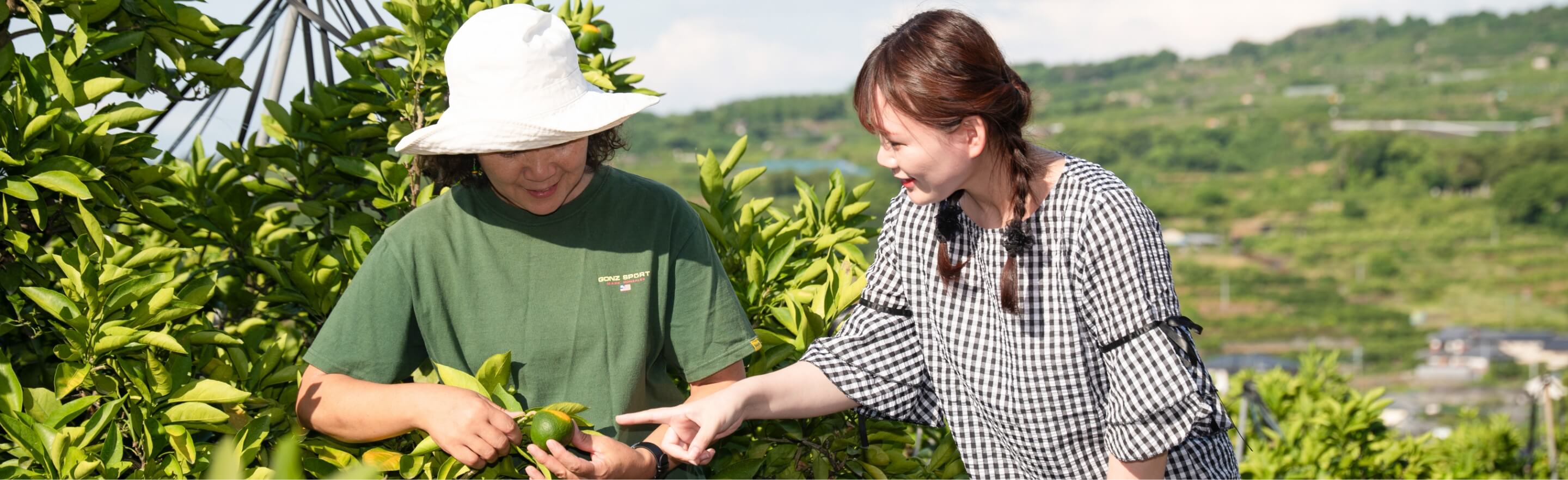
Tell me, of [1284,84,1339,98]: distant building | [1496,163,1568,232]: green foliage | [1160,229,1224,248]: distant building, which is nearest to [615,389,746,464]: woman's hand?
[1160,229,1224,248]: distant building

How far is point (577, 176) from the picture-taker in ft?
6.98

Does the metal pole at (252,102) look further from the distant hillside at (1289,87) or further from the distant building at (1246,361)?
the distant hillside at (1289,87)

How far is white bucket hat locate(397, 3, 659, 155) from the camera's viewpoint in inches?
78.0

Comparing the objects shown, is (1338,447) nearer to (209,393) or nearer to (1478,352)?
(209,393)

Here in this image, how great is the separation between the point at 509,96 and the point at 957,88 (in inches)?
30.4

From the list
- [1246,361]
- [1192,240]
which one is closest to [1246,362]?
[1246,361]

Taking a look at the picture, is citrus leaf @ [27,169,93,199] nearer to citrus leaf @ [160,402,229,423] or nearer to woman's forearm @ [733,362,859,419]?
citrus leaf @ [160,402,229,423]

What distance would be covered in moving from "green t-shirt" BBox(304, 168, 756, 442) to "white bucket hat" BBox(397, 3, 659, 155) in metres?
0.17

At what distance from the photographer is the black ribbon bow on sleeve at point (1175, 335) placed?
1730mm

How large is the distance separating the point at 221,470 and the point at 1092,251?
1.36 meters

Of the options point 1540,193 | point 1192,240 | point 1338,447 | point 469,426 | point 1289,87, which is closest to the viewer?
point 469,426

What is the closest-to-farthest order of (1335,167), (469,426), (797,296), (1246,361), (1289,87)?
(469,426), (797,296), (1246,361), (1335,167), (1289,87)

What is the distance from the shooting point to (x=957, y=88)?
1724 mm

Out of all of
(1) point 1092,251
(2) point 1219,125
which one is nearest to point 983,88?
(1) point 1092,251
